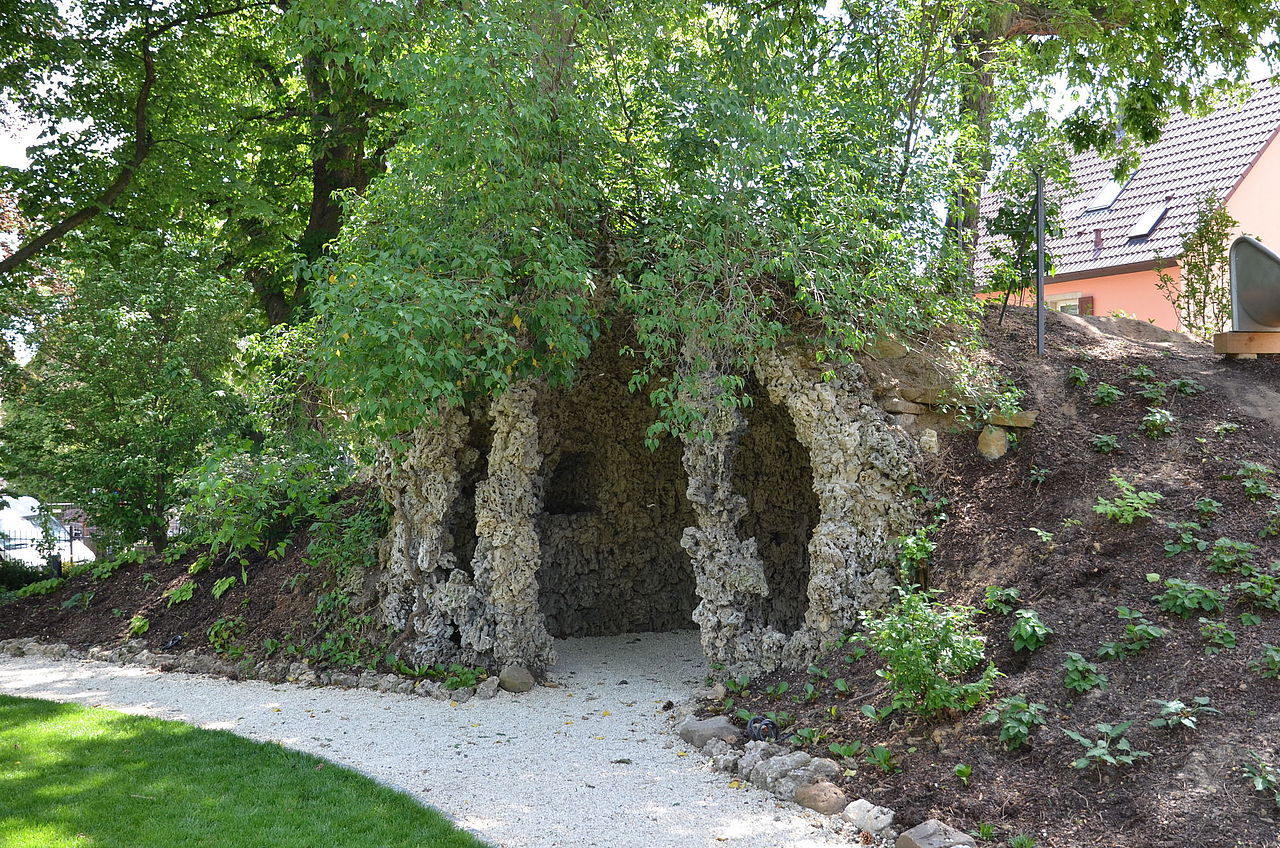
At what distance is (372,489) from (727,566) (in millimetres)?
4620

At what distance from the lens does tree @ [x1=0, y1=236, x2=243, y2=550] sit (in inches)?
447

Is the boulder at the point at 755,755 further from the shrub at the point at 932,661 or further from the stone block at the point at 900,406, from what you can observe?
the stone block at the point at 900,406

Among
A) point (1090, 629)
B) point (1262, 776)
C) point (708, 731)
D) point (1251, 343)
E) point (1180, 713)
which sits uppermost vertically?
point (1251, 343)

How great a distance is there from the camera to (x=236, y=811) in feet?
17.3

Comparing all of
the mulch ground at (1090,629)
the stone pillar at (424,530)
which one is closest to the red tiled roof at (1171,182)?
the mulch ground at (1090,629)

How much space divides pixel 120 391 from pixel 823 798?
32.8 feet

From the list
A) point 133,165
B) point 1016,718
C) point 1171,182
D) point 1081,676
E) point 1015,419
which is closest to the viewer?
point 1016,718

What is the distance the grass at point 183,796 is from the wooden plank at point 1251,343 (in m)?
7.33

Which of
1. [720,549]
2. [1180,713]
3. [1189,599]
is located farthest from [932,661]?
[720,549]

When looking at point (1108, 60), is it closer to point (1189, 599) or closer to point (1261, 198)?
point (1189, 599)

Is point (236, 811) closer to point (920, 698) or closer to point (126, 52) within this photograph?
point (920, 698)

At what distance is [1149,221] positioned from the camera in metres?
17.7

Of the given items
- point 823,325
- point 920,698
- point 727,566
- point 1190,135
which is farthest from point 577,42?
point 1190,135

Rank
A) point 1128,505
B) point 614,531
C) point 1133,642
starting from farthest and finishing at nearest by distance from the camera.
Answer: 1. point 614,531
2. point 1128,505
3. point 1133,642
